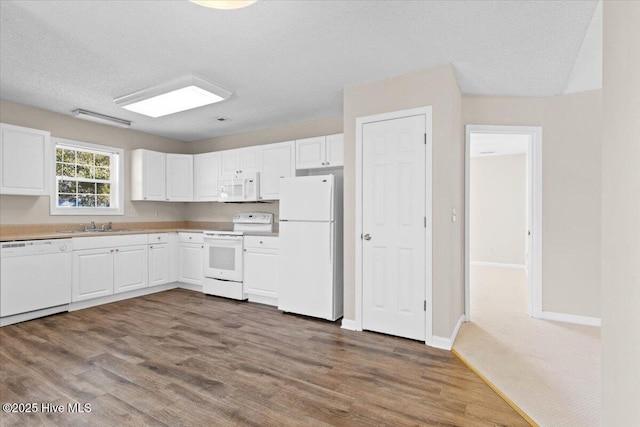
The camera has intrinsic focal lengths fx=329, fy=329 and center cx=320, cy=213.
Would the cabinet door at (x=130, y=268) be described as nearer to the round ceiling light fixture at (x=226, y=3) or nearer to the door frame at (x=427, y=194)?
the door frame at (x=427, y=194)

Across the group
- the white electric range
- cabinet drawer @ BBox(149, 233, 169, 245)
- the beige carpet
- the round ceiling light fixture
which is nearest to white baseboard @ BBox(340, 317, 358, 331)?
the beige carpet

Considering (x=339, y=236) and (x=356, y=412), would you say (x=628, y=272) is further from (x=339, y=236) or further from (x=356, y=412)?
(x=339, y=236)

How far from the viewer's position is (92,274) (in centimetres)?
420

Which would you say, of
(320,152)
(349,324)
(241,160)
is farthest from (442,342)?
(241,160)

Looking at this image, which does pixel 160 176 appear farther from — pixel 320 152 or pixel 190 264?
pixel 320 152

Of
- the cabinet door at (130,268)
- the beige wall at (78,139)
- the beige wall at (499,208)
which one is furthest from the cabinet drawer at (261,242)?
the beige wall at (499,208)

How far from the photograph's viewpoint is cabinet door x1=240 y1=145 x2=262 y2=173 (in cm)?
495

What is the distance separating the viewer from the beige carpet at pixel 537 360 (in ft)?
6.79

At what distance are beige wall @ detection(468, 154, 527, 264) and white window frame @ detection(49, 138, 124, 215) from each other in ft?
22.1

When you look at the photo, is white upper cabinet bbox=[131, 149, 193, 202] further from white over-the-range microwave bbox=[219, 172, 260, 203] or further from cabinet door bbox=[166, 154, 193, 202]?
white over-the-range microwave bbox=[219, 172, 260, 203]

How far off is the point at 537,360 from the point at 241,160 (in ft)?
14.4

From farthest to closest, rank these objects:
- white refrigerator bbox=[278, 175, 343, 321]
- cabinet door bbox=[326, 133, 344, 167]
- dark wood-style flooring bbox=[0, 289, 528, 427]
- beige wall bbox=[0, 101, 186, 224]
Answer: cabinet door bbox=[326, 133, 344, 167] → beige wall bbox=[0, 101, 186, 224] → white refrigerator bbox=[278, 175, 343, 321] → dark wood-style flooring bbox=[0, 289, 528, 427]

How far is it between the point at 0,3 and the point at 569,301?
18.2 feet

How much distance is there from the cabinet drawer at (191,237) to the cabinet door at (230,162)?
1085 millimetres
